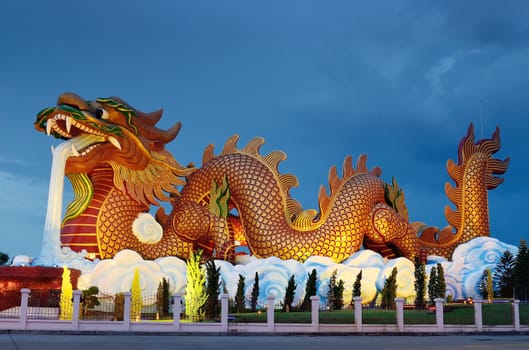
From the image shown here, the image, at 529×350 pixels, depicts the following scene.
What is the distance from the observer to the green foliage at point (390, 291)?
1988 cm

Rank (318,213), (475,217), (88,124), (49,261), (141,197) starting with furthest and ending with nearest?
(475,217) < (318,213) < (141,197) < (88,124) < (49,261)

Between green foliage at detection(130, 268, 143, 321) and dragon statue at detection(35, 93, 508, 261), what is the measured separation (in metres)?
2.20

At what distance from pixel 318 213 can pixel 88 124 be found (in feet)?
29.1

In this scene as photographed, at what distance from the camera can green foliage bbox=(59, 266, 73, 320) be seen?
626 inches

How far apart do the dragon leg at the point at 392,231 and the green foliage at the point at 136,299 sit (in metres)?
8.72

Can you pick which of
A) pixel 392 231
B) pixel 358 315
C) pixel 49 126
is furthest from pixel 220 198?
pixel 358 315

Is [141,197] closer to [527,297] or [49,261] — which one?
[49,261]

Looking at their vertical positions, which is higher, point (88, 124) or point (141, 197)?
point (88, 124)

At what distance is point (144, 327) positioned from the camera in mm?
14547

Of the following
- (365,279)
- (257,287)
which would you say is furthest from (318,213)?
(257,287)

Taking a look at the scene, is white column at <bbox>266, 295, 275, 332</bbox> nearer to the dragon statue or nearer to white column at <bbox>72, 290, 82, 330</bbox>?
white column at <bbox>72, 290, 82, 330</bbox>

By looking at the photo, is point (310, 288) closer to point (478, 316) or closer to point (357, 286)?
point (357, 286)

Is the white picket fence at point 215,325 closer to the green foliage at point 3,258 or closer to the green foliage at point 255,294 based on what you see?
the green foliage at point 255,294

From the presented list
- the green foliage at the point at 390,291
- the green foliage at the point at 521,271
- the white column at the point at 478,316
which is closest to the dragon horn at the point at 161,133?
the green foliage at the point at 390,291
